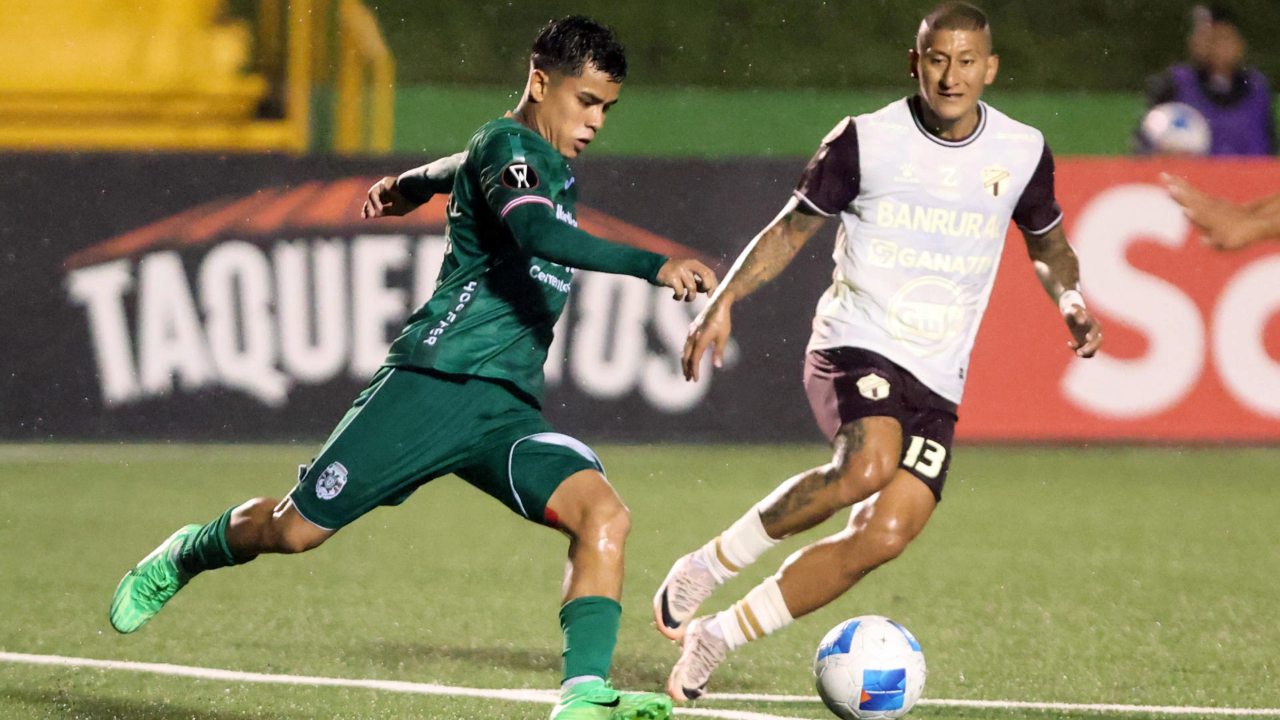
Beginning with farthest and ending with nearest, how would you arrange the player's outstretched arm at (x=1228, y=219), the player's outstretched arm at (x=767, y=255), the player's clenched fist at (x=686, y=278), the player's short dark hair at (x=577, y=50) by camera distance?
the player's outstretched arm at (x=1228, y=219) < the player's outstretched arm at (x=767, y=255) < the player's short dark hair at (x=577, y=50) < the player's clenched fist at (x=686, y=278)

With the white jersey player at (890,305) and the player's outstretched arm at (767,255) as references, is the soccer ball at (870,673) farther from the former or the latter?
the player's outstretched arm at (767,255)

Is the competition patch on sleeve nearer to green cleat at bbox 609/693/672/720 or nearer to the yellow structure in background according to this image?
green cleat at bbox 609/693/672/720

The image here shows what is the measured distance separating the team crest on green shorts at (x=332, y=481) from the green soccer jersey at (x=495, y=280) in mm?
299

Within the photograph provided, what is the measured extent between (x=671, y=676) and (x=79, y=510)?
4.28 meters

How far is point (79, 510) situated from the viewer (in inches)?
309

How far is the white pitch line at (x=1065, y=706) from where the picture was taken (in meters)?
4.31

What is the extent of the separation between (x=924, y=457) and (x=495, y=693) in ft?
4.36

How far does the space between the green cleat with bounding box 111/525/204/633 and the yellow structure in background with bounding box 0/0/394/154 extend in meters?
7.84

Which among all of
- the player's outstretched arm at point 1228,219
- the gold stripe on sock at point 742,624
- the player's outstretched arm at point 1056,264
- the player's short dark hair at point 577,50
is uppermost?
the player's short dark hair at point 577,50

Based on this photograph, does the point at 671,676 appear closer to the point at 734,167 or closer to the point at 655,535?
the point at 655,535

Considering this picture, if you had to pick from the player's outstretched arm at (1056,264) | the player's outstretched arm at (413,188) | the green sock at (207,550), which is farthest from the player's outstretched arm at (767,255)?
the green sock at (207,550)

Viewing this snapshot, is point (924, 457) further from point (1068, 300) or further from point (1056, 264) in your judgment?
point (1056, 264)

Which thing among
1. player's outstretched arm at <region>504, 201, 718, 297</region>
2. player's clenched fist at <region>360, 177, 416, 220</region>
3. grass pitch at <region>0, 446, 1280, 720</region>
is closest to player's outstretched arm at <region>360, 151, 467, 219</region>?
player's clenched fist at <region>360, 177, 416, 220</region>

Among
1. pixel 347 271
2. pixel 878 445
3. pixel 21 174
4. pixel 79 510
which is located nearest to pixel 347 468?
pixel 878 445
